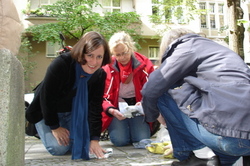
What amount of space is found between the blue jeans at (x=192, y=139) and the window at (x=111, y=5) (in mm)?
15805

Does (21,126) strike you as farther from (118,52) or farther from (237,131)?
(118,52)

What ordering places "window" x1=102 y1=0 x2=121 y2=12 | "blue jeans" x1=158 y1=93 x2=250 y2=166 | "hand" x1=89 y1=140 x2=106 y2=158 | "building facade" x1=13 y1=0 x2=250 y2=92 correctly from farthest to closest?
"window" x1=102 y1=0 x2=121 y2=12
"building facade" x1=13 y1=0 x2=250 y2=92
"hand" x1=89 y1=140 x2=106 y2=158
"blue jeans" x1=158 y1=93 x2=250 y2=166

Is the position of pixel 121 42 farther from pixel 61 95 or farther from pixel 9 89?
pixel 9 89

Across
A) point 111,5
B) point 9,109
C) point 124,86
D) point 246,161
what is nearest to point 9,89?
point 9,109

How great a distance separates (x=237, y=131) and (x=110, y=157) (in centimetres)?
151

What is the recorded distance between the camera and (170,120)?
2.23 meters

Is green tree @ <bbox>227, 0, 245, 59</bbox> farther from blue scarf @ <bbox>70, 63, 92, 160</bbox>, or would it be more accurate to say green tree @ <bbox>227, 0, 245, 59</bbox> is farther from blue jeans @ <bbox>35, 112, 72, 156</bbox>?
blue jeans @ <bbox>35, 112, 72, 156</bbox>

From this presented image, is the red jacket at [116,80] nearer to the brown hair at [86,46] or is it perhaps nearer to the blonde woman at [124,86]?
the blonde woman at [124,86]

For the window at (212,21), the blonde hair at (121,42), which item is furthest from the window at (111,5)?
the blonde hair at (121,42)

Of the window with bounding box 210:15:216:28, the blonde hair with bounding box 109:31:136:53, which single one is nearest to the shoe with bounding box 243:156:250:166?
the blonde hair with bounding box 109:31:136:53

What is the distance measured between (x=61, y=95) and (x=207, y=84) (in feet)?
5.36

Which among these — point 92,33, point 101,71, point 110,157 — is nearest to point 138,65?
point 101,71

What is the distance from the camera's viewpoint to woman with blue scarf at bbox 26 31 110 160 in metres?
2.63

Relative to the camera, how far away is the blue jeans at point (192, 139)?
1.71 m
